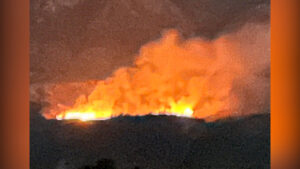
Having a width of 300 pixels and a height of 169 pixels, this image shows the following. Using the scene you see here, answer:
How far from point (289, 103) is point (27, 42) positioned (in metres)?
1.72

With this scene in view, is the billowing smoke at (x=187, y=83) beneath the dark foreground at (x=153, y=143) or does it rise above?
above

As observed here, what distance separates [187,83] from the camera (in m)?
2.17

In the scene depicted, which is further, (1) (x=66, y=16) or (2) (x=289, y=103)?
(2) (x=289, y=103)

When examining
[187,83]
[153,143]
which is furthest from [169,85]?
[153,143]

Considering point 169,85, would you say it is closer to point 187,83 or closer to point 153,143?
point 187,83

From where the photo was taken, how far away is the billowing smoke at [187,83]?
7.02ft

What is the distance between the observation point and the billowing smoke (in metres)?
2.14

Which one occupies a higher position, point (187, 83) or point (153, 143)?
point (187, 83)

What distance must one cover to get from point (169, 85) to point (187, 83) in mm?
112

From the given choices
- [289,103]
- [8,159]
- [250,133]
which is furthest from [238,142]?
[8,159]

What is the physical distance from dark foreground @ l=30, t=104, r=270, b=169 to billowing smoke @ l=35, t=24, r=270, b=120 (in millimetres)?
Result: 64

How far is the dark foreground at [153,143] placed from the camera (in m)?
2.12

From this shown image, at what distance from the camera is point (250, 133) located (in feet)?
7.18

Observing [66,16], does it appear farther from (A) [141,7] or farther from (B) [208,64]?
(B) [208,64]
